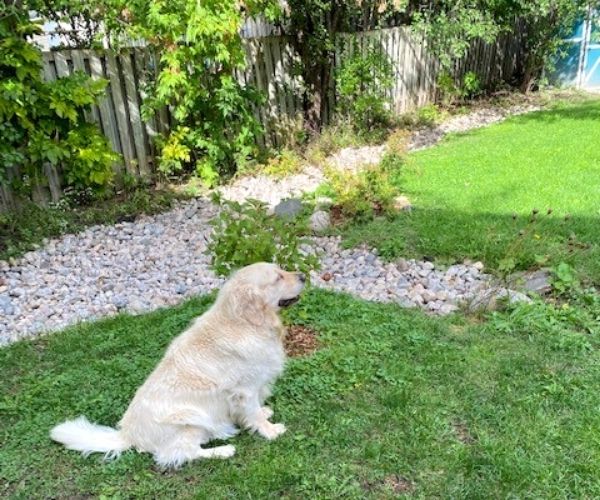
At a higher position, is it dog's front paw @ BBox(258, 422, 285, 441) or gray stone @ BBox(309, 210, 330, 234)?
dog's front paw @ BBox(258, 422, 285, 441)

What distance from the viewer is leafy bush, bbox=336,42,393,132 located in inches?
386

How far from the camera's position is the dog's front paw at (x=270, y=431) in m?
3.03

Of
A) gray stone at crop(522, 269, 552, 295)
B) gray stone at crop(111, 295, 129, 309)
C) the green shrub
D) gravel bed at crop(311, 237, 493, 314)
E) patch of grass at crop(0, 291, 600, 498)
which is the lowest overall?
gravel bed at crop(311, 237, 493, 314)

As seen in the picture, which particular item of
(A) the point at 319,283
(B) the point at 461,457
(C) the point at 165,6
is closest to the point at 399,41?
(C) the point at 165,6

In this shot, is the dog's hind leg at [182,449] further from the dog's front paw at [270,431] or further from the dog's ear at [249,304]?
the dog's ear at [249,304]

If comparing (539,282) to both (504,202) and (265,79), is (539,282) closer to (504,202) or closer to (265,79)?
(504,202)

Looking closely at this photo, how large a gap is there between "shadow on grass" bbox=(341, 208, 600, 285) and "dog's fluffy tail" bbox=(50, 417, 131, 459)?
129 inches

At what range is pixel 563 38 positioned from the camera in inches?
567

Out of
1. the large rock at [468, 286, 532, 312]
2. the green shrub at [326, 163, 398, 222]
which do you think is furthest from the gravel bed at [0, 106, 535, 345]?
the green shrub at [326, 163, 398, 222]

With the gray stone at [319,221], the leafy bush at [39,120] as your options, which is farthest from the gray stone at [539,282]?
the leafy bush at [39,120]

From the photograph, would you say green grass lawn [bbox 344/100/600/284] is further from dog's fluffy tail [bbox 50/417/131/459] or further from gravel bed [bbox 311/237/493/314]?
dog's fluffy tail [bbox 50/417/131/459]

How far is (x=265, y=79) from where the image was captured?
30.4 ft

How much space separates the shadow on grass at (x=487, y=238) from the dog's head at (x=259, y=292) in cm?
263

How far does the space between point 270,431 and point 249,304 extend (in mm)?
741
